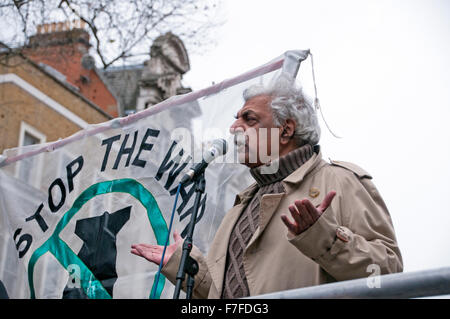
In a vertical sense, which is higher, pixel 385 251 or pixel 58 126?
pixel 58 126

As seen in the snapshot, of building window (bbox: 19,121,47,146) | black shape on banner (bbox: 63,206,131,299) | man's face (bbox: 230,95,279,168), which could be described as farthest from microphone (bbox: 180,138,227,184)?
building window (bbox: 19,121,47,146)

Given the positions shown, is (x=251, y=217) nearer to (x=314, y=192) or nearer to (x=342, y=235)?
(x=314, y=192)

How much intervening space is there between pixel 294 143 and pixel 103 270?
1.73 meters

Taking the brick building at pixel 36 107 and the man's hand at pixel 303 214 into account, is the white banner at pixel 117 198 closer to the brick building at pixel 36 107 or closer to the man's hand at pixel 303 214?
the man's hand at pixel 303 214

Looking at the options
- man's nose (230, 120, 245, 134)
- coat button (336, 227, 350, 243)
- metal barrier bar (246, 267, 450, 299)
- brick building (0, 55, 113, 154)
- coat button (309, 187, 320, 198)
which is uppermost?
brick building (0, 55, 113, 154)

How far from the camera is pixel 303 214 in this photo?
2348 mm

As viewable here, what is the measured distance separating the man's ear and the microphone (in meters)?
0.35

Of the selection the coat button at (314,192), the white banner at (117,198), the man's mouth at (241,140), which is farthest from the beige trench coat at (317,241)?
the white banner at (117,198)

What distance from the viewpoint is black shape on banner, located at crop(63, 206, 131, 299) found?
4.14m

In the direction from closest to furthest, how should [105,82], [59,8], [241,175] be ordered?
[241,175]
[59,8]
[105,82]

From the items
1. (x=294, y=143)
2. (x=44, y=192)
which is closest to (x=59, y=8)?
(x=44, y=192)

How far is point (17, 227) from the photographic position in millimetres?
4777

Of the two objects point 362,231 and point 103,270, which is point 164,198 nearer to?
point 103,270

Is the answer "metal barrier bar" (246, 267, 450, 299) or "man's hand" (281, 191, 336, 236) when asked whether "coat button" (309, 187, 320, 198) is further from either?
"metal barrier bar" (246, 267, 450, 299)
